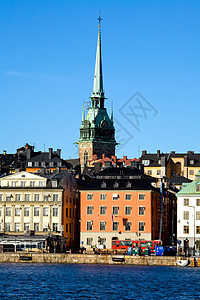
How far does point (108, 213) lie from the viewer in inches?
6122

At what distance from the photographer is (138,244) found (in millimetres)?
144625

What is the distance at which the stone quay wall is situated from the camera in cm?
12925

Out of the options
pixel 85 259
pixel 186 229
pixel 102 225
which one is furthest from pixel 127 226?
pixel 85 259

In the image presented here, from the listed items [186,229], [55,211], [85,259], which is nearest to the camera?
[85,259]

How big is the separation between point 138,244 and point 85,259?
1428 centimetres

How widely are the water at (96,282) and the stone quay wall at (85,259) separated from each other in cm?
294

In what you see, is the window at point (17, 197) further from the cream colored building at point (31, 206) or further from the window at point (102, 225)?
the window at point (102, 225)

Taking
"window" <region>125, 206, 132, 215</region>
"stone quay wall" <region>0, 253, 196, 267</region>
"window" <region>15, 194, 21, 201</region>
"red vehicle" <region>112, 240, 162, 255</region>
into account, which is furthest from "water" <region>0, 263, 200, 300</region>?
"window" <region>15, 194, 21, 201</region>

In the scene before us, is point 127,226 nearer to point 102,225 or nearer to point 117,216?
point 117,216

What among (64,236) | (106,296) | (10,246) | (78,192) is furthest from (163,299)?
(78,192)

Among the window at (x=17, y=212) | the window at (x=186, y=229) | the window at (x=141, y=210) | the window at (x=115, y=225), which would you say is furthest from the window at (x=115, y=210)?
the window at (x=17, y=212)

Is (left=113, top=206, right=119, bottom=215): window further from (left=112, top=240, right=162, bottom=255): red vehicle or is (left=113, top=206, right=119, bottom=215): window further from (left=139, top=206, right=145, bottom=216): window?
(left=112, top=240, right=162, bottom=255): red vehicle

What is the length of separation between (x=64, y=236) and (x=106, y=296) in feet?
202

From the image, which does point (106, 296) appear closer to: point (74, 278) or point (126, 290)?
point (126, 290)
